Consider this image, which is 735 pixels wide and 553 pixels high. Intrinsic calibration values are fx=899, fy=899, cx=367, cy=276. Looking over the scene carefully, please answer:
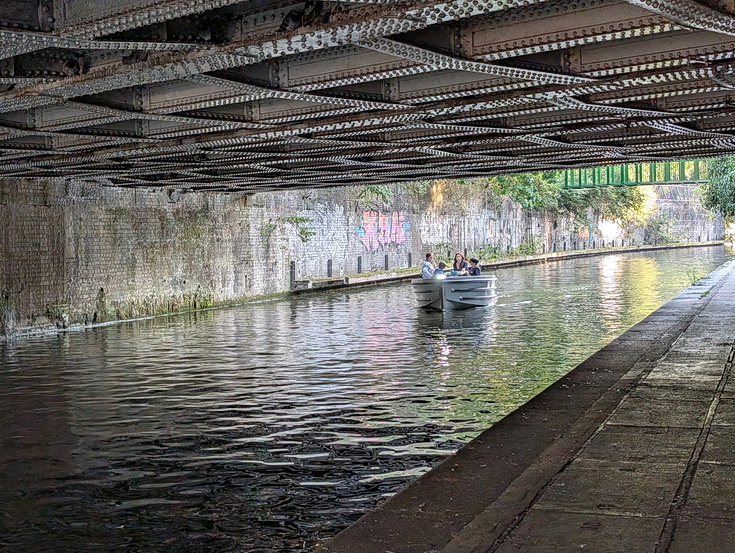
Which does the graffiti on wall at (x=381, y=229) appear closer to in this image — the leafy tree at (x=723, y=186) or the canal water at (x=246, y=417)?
the leafy tree at (x=723, y=186)

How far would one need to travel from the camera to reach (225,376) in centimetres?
1460

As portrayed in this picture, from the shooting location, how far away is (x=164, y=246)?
1102 inches

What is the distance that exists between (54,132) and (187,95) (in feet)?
10.1

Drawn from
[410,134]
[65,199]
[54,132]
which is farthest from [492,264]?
[54,132]

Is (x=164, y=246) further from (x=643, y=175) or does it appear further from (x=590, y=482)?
(x=643, y=175)

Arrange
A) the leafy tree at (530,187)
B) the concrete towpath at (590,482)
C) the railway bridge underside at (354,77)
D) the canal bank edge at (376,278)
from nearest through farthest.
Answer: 1. the concrete towpath at (590,482)
2. the railway bridge underside at (354,77)
3. the canal bank edge at (376,278)
4. the leafy tree at (530,187)

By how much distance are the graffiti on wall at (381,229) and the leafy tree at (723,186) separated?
15469mm

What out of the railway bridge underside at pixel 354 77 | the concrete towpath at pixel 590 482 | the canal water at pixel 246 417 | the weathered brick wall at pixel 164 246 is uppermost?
the railway bridge underside at pixel 354 77

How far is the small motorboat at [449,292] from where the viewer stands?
24953mm

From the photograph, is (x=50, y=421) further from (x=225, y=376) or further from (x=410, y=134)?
(x=410, y=134)

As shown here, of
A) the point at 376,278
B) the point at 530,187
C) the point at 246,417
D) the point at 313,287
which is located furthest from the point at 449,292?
the point at 530,187

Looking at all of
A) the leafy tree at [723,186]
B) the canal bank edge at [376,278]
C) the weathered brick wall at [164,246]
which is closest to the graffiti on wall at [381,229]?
the weathered brick wall at [164,246]

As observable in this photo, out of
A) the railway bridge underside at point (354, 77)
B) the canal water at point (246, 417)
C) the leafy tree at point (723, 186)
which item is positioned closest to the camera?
the canal water at point (246, 417)

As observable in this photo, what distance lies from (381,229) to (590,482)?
36991mm
